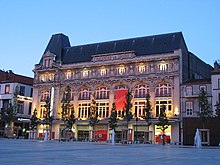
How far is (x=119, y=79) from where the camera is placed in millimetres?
65875

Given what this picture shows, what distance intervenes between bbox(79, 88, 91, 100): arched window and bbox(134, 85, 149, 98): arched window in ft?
36.9

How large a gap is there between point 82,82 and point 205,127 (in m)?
30.0

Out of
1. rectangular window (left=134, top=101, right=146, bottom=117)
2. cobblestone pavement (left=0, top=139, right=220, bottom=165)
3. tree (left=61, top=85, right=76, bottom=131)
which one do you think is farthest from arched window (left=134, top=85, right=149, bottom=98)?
cobblestone pavement (left=0, top=139, right=220, bottom=165)

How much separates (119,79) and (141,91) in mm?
5385

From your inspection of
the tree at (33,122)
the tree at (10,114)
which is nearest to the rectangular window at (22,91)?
the tree at (10,114)

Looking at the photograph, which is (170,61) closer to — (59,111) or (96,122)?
(96,122)

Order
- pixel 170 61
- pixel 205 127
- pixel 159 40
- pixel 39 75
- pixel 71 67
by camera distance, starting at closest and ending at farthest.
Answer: pixel 205 127 → pixel 170 61 → pixel 159 40 → pixel 71 67 → pixel 39 75

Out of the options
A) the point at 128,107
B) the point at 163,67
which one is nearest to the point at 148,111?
the point at 128,107

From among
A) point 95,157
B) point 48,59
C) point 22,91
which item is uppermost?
point 48,59

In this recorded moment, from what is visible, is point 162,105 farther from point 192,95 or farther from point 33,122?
point 33,122

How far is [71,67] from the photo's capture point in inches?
2847

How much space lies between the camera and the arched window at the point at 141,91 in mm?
63438

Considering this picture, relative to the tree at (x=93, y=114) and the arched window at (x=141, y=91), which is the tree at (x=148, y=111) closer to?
the arched window at (x=141, y=91)

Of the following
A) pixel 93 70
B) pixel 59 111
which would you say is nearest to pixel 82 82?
pixel 93 70
